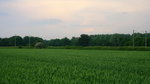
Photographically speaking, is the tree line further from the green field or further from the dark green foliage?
the green field

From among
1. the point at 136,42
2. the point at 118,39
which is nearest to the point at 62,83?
the point at 136,42

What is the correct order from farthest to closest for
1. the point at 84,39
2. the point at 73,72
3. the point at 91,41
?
1. the point at 91,41
2. the point at 84,39
3. the point at 73,72

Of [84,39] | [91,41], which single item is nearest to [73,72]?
[84,39]

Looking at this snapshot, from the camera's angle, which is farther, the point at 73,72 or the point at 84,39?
the point at 84,39

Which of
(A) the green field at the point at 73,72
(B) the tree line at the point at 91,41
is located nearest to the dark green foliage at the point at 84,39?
(B) the tree line at the point at 91,41

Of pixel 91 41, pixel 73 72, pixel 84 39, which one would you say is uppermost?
pixel 84 39

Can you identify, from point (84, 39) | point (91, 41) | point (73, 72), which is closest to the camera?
point (73, 72)

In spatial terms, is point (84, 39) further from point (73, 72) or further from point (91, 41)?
point (73, 72)

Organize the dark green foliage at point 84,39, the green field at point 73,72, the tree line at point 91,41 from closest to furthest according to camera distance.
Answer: the green field at point 73,72, the tree line at point 91,41, the dark green foliage at point 84,39

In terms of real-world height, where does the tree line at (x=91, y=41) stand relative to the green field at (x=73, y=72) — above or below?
above

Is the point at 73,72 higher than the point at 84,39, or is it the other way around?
the point at 84,39

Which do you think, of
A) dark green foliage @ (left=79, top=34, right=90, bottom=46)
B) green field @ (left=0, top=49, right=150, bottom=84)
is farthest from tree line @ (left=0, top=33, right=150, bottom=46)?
green field @ (left=0, top=49, right=150, bottom=84)

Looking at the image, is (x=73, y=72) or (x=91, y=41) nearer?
(x=73, y=72)

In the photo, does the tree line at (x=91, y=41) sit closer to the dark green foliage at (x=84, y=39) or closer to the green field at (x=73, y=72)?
the dark green foliage at (x=84, y=39)
